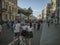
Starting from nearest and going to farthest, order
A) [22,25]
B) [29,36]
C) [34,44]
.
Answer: [29,36] → [22,25] → [34,44]

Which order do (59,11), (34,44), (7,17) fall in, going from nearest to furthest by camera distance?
1. (34,44)
2. (7,17)
3. (59,11)

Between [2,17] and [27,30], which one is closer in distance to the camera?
[27,30]

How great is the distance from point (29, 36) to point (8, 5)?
51469 mm

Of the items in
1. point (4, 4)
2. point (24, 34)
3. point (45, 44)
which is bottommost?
point (45, 44)

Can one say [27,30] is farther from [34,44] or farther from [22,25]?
[34,44]

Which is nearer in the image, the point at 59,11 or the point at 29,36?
the point at 29,36

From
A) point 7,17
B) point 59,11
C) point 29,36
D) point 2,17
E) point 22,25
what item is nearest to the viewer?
point 29,36

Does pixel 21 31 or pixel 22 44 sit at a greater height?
pixel 21 31

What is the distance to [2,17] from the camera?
54.3 m

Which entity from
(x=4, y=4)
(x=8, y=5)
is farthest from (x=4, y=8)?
(x=8, y=5)

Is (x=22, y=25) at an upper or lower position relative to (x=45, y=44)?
upper

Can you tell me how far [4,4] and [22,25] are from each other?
45321mm

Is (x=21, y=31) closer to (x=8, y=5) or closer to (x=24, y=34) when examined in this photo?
(x=24, y=34)

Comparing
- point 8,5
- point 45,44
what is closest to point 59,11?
point 8,5
